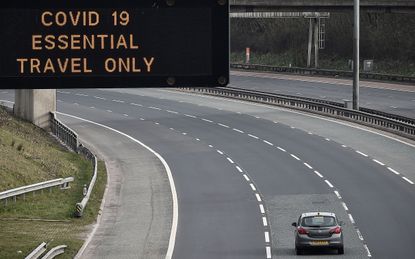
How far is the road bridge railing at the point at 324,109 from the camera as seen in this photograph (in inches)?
2643

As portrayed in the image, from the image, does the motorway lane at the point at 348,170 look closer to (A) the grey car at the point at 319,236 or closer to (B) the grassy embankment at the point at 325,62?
(A) the grey car at the point at 319,236

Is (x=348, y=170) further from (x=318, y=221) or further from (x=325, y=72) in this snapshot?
(x=325, y=72)

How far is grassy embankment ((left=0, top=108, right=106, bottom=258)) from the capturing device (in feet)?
128

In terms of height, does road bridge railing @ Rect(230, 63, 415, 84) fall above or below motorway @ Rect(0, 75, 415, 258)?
above

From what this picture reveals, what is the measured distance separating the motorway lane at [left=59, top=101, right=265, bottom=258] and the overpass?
23.5 metres

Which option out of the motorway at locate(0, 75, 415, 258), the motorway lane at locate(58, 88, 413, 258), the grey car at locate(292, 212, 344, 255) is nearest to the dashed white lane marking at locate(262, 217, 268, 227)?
the motorway at locate(0, 75, 415, 258)

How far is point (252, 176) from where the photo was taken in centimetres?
5338

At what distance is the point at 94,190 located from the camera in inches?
1941

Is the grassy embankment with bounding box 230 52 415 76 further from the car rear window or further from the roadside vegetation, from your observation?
the car rear window

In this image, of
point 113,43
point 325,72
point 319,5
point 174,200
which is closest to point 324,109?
point 319,5

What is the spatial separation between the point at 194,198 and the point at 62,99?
4945 cm

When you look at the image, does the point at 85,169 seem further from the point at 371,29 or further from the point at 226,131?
the point at 371,29

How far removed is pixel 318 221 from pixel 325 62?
95.2 m

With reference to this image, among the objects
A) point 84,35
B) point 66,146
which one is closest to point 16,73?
point 84,35
